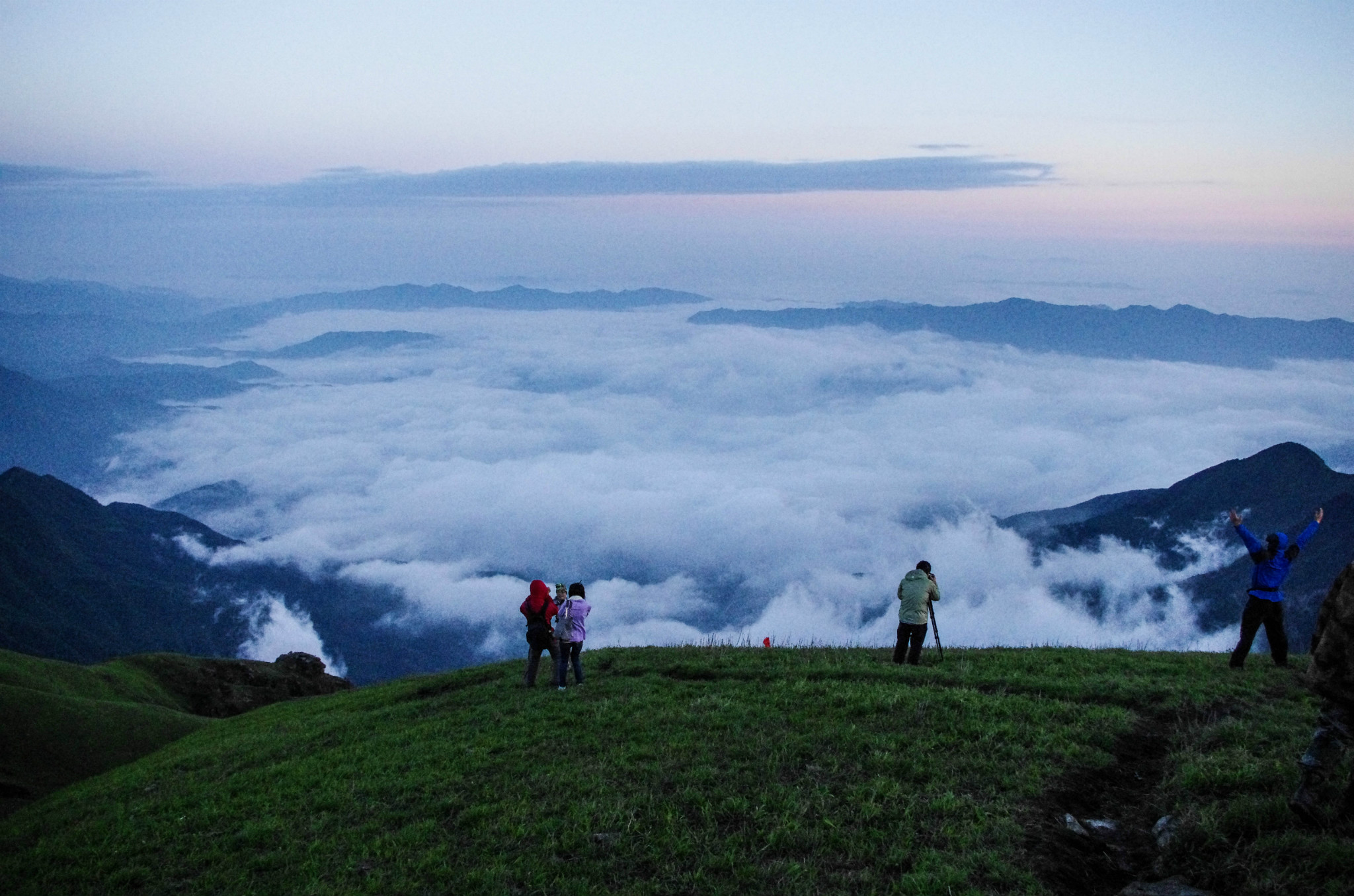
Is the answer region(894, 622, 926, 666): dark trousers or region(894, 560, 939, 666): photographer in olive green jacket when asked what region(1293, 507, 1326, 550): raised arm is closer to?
region(894, 560, 939, 666): photographer in olive green jacket

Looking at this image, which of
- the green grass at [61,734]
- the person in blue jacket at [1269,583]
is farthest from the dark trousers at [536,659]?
the green grass at [61,734]

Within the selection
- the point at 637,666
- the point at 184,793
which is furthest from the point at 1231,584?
the point at 184,793

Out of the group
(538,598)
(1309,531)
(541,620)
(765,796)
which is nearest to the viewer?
(765,796)

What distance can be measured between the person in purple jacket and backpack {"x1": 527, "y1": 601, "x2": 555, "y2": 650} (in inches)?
13.5

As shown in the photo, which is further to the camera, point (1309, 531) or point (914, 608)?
point (914, 608)

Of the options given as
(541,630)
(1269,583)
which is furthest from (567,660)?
(1269,583)

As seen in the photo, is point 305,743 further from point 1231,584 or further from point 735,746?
point 1231,584

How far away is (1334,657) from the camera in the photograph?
992 centimetres

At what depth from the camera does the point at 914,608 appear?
1983 cm

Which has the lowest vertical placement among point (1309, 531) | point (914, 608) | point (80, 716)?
point (80, 716)

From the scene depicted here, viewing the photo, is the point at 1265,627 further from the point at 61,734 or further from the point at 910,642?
the point at 61,734

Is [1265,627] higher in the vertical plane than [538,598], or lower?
higher

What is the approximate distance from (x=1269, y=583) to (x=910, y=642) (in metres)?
7.37

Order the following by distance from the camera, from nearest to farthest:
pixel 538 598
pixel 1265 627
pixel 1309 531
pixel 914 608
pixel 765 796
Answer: pixel 765 796, pixel 1309 531, pixel 1265 627, pixel 914 608, pixel 538 598
